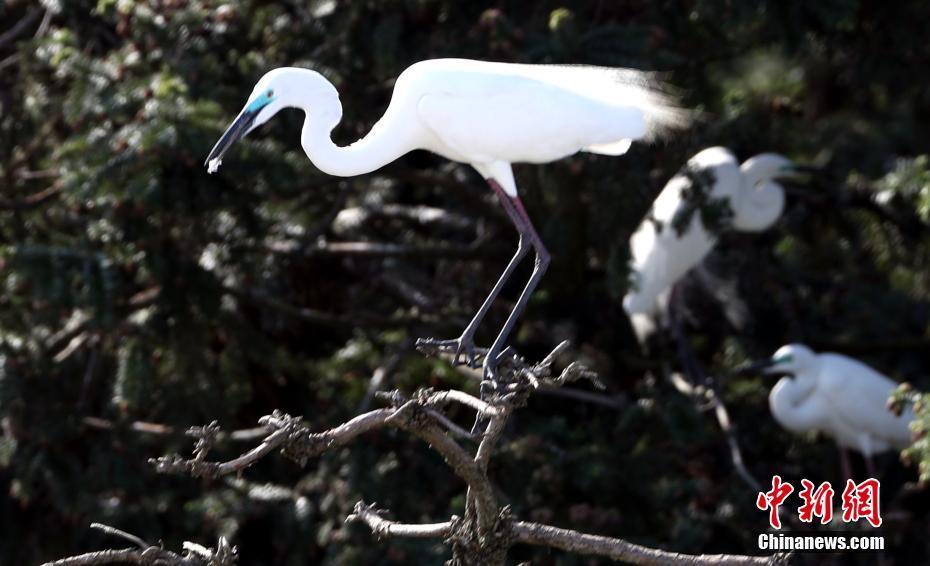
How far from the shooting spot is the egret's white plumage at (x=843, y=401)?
5.55m

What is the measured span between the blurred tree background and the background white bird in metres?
0.10

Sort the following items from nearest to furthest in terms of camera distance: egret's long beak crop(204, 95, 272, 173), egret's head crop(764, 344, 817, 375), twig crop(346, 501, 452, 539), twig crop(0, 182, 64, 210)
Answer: twig crop(346, 501, 452, 539) → egret's long beak crop(204, 95, 272, 173) → twig crop(0, 182, 64, 210) → egret's head crop(764, 344, 817, 375)

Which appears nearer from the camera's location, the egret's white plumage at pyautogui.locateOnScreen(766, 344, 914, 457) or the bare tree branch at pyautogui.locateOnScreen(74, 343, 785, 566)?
the bare tree branch at pyautogui.locateOnScreen(74, 343, 785, 566)

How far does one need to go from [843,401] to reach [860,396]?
73 mm

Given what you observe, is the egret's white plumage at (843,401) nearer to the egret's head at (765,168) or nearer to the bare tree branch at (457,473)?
the egret's head at (765,168)

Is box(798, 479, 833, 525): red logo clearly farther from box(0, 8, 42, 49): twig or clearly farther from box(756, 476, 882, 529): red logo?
box(0, 8, 42, 49): twig

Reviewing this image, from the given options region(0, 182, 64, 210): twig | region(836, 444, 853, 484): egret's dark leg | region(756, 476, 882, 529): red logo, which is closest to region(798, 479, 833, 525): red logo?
region(756, 476, 882, 529): red logo

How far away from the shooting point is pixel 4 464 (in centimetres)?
446

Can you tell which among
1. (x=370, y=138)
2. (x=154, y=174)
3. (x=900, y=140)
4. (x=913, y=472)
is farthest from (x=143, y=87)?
(x=900, y=140)

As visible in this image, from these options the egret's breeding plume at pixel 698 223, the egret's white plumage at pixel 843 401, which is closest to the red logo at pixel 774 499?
the egret's white plumage at pixel 843 401

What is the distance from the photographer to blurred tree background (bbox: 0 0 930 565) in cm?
402

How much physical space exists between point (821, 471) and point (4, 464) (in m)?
2.88

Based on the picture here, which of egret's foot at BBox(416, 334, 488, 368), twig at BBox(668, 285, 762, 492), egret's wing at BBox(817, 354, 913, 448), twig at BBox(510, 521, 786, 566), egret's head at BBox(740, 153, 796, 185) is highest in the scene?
twig at BBox(510, 521, 786, 566)

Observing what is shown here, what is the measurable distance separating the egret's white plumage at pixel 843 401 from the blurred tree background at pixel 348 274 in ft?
0.32
